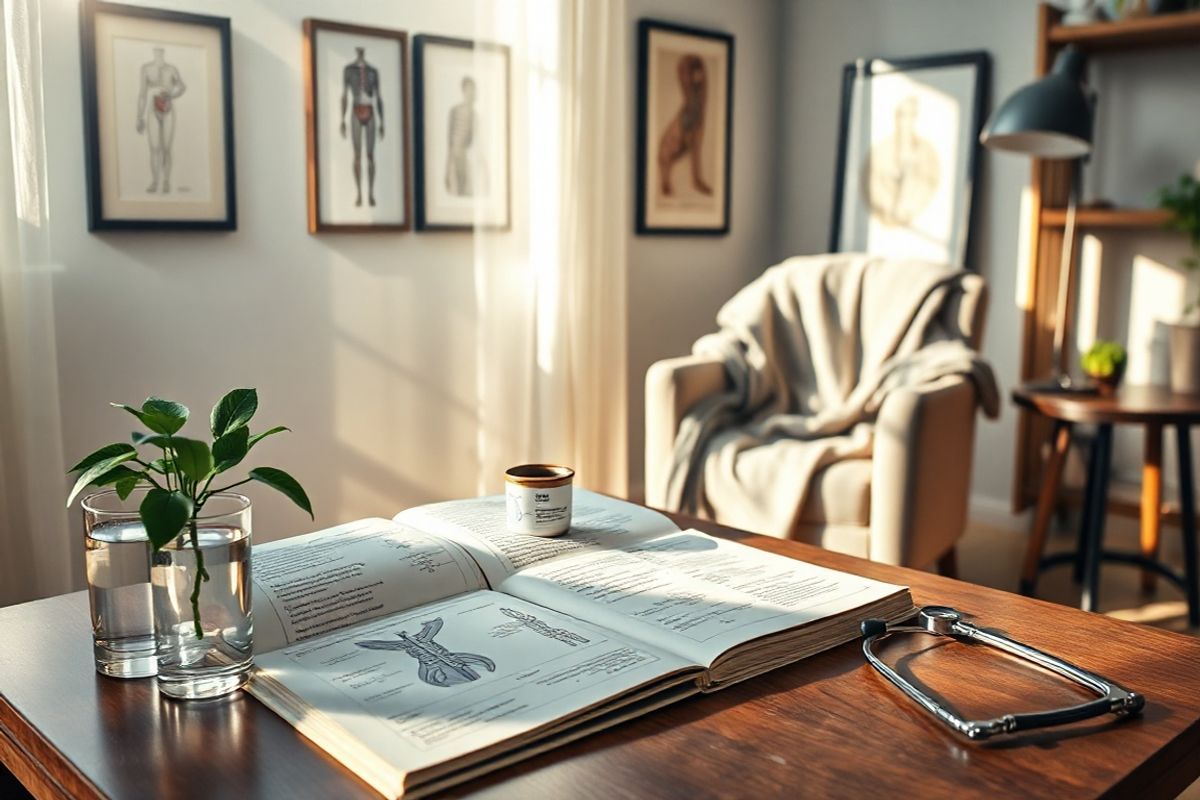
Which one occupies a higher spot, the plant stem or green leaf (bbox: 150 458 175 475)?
green leaf (bbox: 150 458 175 475)

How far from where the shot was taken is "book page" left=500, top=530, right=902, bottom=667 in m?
0.96

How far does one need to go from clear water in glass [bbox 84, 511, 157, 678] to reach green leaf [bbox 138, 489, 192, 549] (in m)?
0.11

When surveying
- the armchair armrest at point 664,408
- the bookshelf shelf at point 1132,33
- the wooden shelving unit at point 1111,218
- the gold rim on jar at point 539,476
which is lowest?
the armchair armrest at point 664,408

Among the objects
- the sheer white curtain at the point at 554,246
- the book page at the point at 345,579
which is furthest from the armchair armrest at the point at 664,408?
the book page at the point at 345,579

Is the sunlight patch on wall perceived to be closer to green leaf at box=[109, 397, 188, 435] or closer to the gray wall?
the gray wall

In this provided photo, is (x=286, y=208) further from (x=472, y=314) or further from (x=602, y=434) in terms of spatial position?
(x=602, y=434)

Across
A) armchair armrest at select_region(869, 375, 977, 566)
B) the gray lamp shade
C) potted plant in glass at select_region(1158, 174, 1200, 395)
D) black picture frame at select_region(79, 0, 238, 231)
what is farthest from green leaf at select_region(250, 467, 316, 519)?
potted plant in glass at select_region(1158, 174, 1200, 395)

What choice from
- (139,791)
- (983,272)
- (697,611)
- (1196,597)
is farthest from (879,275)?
(139,791)

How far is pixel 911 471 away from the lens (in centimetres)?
238

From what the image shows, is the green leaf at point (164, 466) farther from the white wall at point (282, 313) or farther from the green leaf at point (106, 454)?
the white wall at point (282, 313)

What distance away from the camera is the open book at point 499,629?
0.79m

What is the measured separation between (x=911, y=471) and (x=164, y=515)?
1883mm

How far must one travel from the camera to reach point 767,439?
2.79 meters

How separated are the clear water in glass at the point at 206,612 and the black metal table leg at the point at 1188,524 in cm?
249
